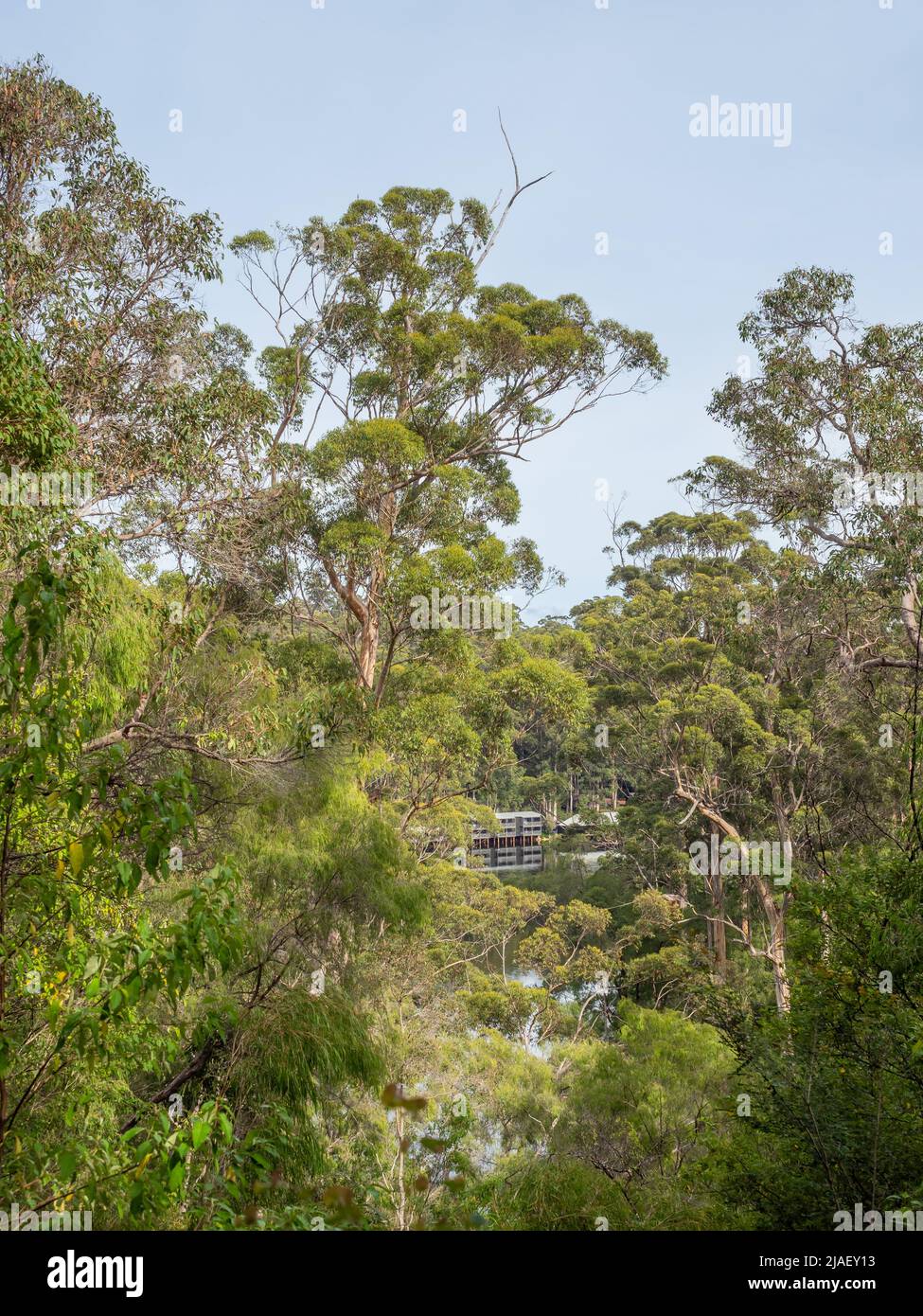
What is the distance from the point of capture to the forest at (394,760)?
224 centimetres

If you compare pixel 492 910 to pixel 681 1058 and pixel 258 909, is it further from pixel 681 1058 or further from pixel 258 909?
pixel 258 909

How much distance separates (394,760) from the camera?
1035cm

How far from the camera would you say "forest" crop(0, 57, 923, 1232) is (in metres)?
2.24

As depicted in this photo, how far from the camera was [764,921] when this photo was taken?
602 inches

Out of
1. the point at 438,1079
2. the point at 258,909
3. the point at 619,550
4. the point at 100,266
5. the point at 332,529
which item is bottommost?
the point at 438,1079

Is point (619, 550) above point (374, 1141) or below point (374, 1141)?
above

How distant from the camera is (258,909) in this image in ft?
23.8

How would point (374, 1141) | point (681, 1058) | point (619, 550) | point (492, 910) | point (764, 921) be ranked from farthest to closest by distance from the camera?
point (619, 550)
point (764, 921)
point (492, 910)
point (681, 1058)
point (374, 1141)

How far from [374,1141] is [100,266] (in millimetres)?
6226

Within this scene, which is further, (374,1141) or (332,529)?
(332,529)

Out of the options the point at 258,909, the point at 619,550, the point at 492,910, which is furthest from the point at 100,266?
the point at 619,550
